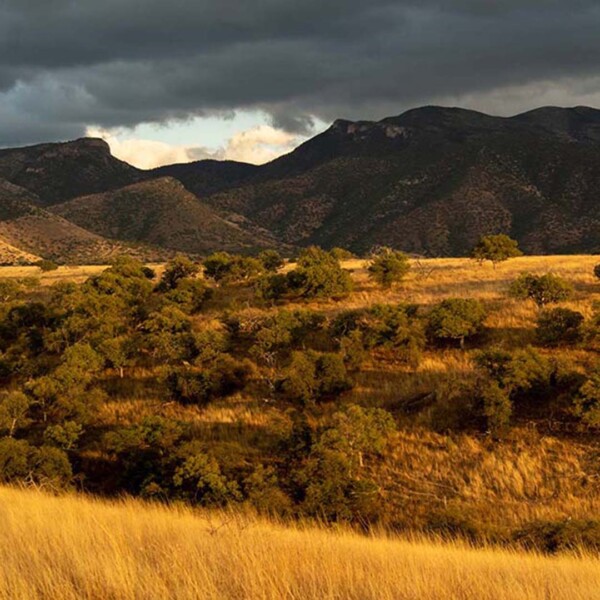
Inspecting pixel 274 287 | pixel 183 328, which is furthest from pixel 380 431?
pixel 274 287

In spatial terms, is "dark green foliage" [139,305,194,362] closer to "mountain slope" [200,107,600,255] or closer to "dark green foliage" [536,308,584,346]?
"dark green foliage" [536,308,584,346]

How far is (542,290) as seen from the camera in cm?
2905

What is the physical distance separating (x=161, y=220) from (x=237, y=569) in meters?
158

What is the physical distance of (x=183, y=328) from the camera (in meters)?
32.5

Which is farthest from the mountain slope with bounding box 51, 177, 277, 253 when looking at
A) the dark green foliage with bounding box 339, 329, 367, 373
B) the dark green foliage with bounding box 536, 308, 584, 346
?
the dark green foliage with bounding box 536, 308, 584, 346

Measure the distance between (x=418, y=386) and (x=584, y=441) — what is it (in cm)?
645

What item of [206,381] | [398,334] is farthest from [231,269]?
[398,334]

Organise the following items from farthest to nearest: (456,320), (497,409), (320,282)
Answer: (320,282) → (456,320) → (497,409)

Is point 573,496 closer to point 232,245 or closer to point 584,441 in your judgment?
point 584,441

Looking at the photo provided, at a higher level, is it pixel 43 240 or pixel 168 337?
pixel 43 240

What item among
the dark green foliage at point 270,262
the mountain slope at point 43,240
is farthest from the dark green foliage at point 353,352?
the mountain slope at point 43,240

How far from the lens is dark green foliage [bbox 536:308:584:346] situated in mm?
23641

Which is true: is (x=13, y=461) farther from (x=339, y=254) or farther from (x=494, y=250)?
(x=339, y=254)

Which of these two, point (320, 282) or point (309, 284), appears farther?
point (309, 284)
